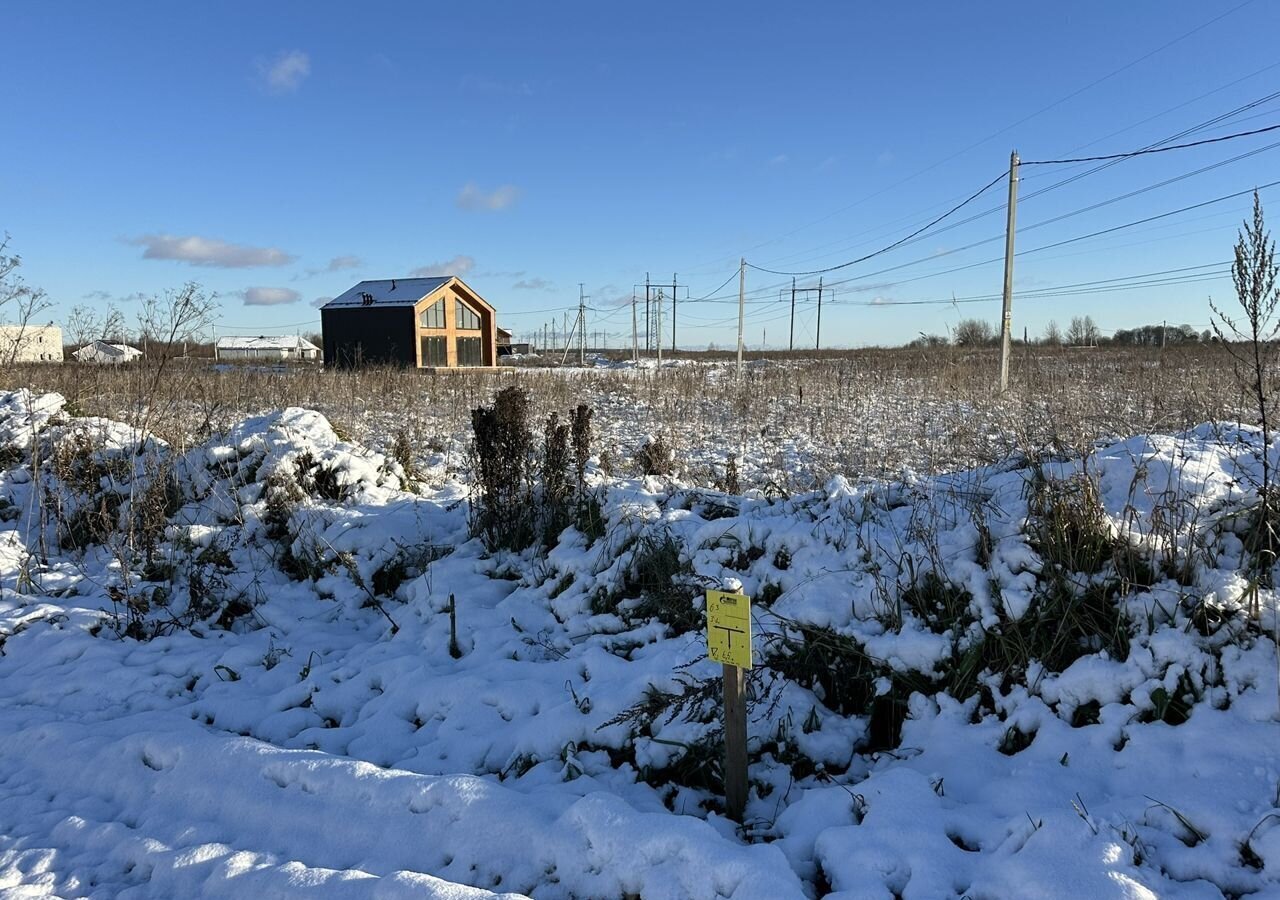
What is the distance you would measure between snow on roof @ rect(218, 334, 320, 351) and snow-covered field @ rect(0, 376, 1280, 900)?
85.4m

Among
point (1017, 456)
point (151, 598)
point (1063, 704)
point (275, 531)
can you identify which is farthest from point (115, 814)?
point (1017, 456)

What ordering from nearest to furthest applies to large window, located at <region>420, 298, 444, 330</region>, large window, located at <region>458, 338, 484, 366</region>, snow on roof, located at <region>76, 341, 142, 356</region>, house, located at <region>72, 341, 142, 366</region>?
1. snow on roof, located at <region>76, 341, 142, 356</region>
2. house, located at <region>72, 341, 142, 366</region>
3. large window, located at <region>420, 298, 444, 330</region>
4. large window, located at <region>458, 338, 484, 366</region>

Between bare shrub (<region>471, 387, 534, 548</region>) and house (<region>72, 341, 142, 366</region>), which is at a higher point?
house (<region>72, 341, 142, 366</region>)

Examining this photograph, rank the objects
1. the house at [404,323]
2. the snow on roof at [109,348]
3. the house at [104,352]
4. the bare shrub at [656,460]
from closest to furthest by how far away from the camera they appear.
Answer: the bare shrub at [656,460]
the snow on roof at [109,348]
the house at [104,352]
the house at [404,323]

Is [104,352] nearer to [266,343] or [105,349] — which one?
[105,349]

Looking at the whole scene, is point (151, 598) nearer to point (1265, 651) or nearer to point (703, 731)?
point (703, 731)

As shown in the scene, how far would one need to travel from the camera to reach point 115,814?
10.8 feet

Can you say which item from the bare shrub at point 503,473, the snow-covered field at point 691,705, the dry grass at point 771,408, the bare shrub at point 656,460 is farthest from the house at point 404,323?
the snow-covered field at point 691,705

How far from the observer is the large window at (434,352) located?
122 feet

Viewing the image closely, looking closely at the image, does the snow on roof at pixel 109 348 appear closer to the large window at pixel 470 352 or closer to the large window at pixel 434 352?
the large window at pixel 434 352

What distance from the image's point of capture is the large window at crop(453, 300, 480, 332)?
39.3 metres

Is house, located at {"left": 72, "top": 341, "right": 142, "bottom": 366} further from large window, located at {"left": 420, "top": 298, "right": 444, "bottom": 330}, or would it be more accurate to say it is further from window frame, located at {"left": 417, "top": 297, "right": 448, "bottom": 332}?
large window, located at {"left": 420, "top": 298, "right": 444, "bottom": 330}

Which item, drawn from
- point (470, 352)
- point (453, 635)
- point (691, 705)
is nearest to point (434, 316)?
point (470, 352)

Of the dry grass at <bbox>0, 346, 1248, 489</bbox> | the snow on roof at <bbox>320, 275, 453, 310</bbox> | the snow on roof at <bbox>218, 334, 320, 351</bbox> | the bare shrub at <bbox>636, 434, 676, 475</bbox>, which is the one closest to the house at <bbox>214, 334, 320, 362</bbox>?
the snow on roof at <bbox>218, 334, 320, 351</bbox>
